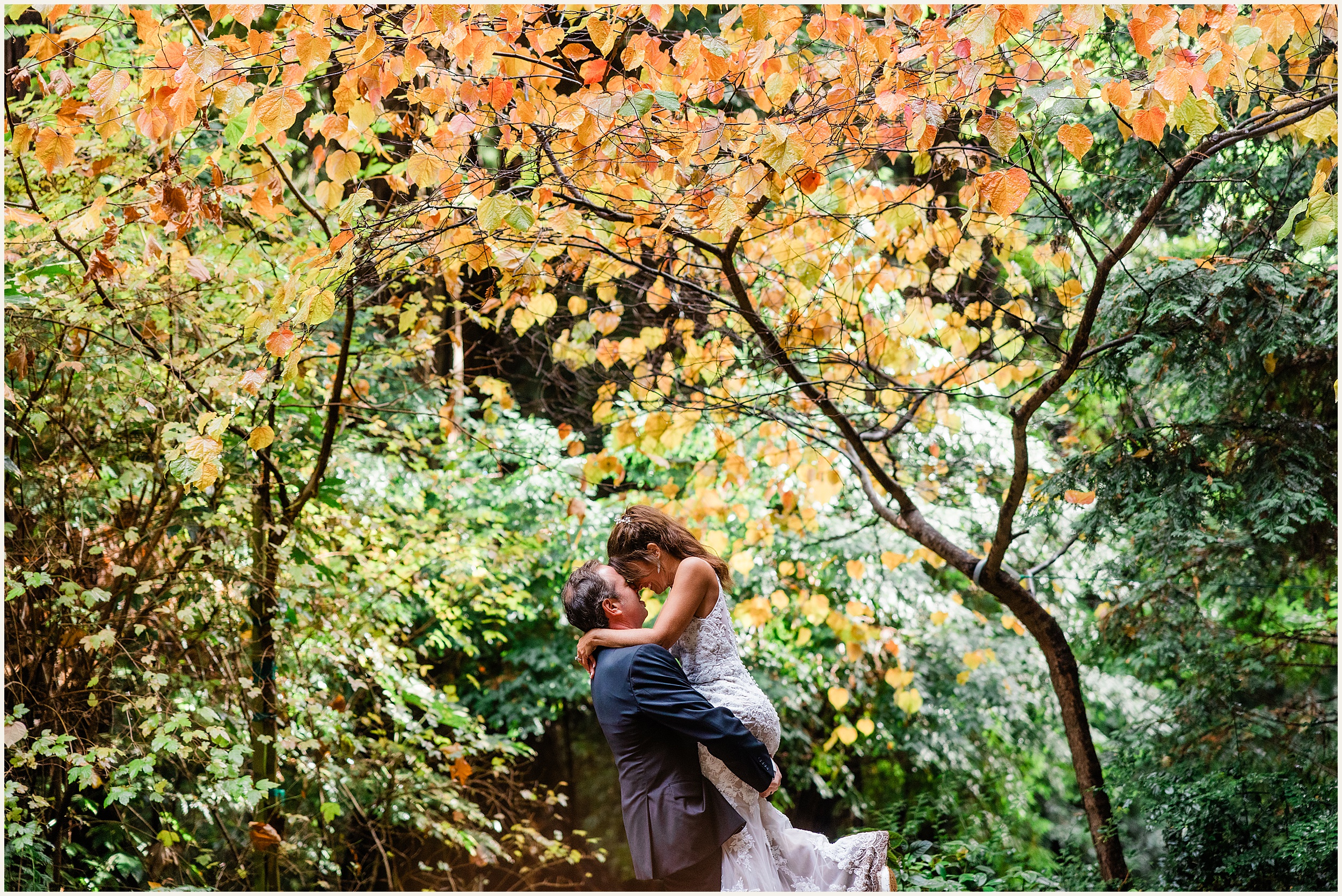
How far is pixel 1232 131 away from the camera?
107 inches

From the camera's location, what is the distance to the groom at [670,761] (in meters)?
2.30

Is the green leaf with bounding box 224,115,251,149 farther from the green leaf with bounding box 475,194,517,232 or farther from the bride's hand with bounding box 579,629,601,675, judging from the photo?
the bride's hand with bounding box 579,629,601,675

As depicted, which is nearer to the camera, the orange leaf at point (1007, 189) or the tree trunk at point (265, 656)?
the orange leaf at point (1007, 189)

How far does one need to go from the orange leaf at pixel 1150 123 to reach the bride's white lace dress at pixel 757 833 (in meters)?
1.58

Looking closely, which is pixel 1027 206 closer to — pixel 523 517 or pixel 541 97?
pixel 541 97

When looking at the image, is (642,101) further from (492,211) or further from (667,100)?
(492,211)

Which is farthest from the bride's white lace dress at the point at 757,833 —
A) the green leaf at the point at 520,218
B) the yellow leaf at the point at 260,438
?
the yellow leaf at the point at 260,438

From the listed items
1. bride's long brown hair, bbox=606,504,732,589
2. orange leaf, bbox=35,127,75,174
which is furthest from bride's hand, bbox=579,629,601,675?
orange leaf, bbox=35,127,75,174

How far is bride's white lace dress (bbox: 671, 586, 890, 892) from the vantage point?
2391mm

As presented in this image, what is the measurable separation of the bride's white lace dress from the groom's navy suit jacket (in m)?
0.05

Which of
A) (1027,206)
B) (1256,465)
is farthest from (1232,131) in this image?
(1027,206)

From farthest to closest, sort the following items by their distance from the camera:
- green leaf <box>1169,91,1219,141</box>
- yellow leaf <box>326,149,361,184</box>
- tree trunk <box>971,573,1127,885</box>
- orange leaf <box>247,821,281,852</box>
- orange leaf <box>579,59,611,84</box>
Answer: tree trunk <box>971,573,1127,885</box> → orange leaf <box>247,821,281,852</box> → yellow leaf <box>326,149,361,184</box> → orange leaf <box>579,59,611,84</box> → green leaf <box>1169,91,1219,141</box>

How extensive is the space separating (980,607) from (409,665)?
4286mm

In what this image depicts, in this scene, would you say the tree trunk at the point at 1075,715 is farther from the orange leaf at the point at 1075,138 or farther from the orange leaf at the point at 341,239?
the orange leaf at the point at 341,239
